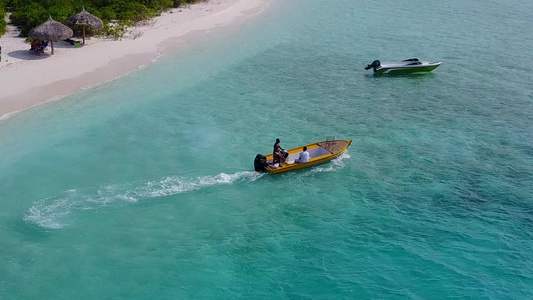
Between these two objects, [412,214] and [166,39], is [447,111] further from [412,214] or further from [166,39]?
[166,39]

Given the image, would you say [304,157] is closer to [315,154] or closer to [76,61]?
[315,154]

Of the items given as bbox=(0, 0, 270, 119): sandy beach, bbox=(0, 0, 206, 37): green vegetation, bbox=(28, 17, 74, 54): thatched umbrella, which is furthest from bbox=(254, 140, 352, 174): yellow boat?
bbox=(0, 0, 206, 37): green vegetation

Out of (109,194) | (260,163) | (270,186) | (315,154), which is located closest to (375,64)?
(315,154)

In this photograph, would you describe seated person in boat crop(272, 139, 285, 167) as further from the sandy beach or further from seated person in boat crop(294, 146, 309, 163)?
the sandy beach

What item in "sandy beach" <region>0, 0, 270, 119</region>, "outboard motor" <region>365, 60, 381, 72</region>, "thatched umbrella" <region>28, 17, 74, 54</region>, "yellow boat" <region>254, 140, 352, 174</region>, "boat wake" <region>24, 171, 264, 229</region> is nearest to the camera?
"boat wake" <region>24, 171, 264, 229</region>

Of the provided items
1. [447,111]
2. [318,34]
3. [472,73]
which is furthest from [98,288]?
[318,34]

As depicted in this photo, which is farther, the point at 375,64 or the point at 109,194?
the point at 375,64
